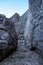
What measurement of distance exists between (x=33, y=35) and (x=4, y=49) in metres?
1.44

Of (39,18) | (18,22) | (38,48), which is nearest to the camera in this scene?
(38,48)

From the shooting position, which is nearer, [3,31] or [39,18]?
[3,31]

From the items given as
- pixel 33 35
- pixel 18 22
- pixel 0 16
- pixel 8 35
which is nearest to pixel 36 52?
pixel 33 35

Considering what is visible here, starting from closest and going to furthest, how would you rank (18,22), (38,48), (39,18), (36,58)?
(36,58) → (38,48) → (39,18) → (18,22)

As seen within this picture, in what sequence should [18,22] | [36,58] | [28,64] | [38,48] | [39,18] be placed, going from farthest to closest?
[18,22] < [39,18] < [38,48] < [36,58] < [28,64]

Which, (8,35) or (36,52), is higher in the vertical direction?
(8,35)

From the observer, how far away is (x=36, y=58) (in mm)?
3502

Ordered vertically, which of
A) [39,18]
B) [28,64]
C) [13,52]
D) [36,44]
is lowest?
[28,64]

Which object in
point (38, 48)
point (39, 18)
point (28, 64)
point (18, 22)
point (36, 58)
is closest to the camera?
point (28, 64)

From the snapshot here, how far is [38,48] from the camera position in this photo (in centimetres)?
373

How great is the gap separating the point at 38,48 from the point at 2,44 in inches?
52.0

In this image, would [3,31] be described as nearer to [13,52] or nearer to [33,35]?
[13,52]

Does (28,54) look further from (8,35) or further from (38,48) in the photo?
(8,35)

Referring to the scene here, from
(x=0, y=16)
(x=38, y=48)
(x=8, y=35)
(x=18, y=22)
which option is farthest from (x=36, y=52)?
(x=18, y=22)
